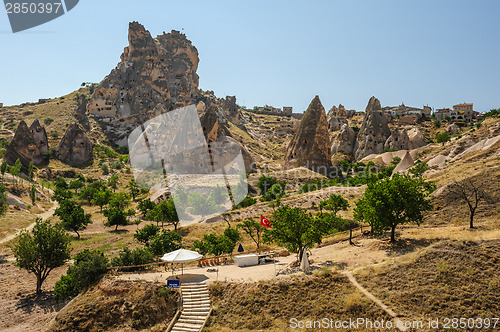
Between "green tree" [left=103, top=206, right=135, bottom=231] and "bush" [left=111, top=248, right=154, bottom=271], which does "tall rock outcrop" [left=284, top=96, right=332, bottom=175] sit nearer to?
"green tree" [left=103, top=206, right=135, bottom=231]

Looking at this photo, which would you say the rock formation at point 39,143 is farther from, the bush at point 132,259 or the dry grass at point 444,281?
the dry grass at point 444,281

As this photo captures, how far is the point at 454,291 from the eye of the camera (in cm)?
1474

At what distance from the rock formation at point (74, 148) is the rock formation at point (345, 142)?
58.0 meters

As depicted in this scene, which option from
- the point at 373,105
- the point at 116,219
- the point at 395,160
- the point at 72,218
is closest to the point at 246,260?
the point at 116,219

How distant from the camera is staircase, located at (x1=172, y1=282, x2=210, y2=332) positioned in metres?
→ 15.4

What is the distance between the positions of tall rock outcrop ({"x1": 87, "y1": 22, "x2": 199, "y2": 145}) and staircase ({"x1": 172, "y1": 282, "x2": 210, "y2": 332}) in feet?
242

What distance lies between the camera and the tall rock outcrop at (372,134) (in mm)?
76375

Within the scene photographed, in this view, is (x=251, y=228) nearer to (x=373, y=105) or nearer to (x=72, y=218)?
(x=72, y=218)

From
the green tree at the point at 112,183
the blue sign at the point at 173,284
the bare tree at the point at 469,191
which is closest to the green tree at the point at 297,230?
the blue sign at the point at 173,284

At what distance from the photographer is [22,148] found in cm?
6612

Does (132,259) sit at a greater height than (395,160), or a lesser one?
lesser

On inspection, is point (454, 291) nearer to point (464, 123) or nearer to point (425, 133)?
point (425, 133)

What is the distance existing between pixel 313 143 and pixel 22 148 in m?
56.0

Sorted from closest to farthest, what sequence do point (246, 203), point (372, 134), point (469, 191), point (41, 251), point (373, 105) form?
point (41, 251) < point (469, 191) < point (246, 203) < point (372, 134) < point (373, 105)
